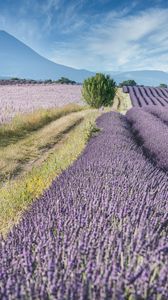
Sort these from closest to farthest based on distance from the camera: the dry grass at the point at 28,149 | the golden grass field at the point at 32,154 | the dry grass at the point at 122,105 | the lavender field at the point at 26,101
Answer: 1. the golden grass field at the point at 32,154
2. the dry grass at the point at 28,149
3. the lavender field at the point at 26,101
4. the dry grass at the point at 122,105

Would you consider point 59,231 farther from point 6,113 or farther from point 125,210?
point 6,113

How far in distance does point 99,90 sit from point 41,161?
50.3 ft

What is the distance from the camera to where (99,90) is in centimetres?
2444

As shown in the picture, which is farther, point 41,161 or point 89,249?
point 41,161

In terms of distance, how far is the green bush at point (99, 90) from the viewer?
24.5 meters

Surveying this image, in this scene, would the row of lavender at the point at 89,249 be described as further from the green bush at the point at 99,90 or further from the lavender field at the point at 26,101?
the green bush at the point at 99,90

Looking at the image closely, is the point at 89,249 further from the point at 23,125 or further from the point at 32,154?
the point at 23,125

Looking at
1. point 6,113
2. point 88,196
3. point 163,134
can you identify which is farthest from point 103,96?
point 88,196

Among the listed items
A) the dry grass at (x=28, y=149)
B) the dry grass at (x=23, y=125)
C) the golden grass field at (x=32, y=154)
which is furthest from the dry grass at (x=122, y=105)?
the dry grass at (x=28, y=149)

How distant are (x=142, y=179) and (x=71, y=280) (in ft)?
8.14

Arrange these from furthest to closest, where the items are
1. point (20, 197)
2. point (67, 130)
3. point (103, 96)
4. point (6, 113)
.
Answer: point (103, 96), point (6, 113), point (67, 130), point (20, 197)

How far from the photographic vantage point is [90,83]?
2469 centimetres

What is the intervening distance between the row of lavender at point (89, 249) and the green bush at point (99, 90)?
2083cm

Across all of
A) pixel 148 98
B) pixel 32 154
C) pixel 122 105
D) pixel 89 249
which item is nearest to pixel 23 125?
pixel 32 154
